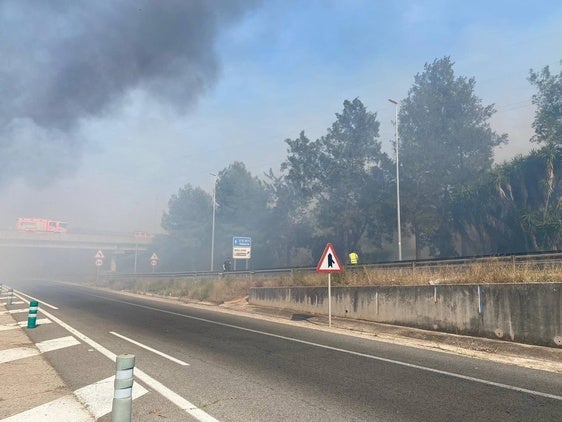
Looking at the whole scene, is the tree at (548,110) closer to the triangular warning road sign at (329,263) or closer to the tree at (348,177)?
the tree at (348,177)

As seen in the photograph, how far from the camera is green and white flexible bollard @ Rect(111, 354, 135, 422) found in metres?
3.52

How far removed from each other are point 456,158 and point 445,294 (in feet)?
118

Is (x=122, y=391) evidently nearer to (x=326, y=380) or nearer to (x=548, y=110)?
(x=326, y=380)

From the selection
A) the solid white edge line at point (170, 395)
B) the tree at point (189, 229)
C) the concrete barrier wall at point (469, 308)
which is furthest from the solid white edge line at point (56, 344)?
the tree at point (189, 229)

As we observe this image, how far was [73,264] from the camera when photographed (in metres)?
97.4

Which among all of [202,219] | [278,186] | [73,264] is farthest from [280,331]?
[73,264]

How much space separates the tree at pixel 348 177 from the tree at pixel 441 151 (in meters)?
3.57

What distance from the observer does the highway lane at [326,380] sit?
16.7 feet

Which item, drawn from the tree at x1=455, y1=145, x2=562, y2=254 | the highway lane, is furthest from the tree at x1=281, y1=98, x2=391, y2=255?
the highway lane

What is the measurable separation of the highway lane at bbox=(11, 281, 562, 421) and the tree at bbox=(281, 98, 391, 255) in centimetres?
3607

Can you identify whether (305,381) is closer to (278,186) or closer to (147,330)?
(147,330)

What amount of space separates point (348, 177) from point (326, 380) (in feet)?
135

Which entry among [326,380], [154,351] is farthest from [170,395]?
[154,351]

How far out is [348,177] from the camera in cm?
4675
